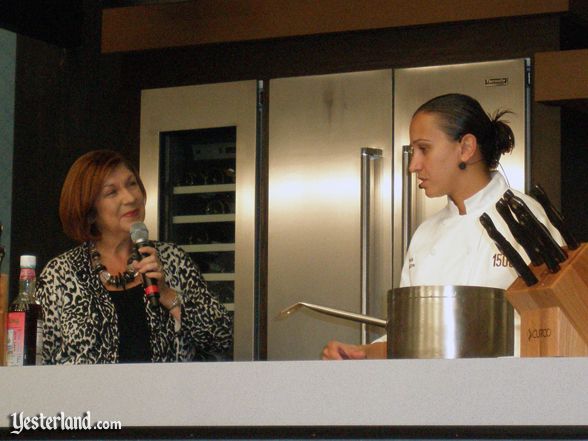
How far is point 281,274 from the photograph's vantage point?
3.85 meters

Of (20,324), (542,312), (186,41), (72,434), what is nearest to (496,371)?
(542,312)

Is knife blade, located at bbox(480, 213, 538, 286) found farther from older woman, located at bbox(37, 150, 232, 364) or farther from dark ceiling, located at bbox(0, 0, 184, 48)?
dark ceiling, located at bbox(0, 0, 184, 48)

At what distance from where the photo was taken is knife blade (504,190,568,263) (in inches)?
62.9

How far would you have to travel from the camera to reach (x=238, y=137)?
12.9 ft

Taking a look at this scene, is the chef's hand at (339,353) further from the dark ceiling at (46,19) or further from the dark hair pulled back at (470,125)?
the dark ceiling at (46,19)

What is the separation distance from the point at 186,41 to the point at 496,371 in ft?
9.87

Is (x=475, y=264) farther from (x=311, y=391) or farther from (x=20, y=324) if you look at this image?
(x=311, y=391)

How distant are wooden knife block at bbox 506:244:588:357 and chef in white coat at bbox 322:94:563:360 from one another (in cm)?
93

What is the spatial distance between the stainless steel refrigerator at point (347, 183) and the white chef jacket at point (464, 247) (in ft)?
2.86

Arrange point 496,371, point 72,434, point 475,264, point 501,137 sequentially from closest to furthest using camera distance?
point 496,371, point 72,434, point 475,264, point 501,137

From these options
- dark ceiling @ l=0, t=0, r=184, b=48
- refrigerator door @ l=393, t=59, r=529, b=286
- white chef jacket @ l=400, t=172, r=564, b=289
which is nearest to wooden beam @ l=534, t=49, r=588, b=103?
refrigerator door @ l=393, t=59, r=529, b=286

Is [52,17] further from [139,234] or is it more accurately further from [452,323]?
[452,323]

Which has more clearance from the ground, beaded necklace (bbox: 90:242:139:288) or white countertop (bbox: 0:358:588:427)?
beaded necklace (bbox: 90:242:139:288)

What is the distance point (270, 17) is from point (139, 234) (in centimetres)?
140
